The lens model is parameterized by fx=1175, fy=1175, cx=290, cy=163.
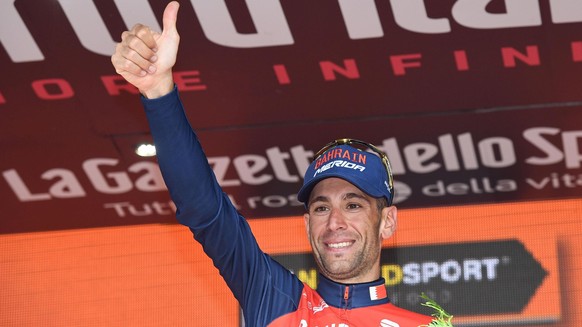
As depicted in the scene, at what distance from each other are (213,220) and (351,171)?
1.27 ft

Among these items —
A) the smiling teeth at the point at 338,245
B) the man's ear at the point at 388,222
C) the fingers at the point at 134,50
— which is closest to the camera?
the fingers at the point at 134,50

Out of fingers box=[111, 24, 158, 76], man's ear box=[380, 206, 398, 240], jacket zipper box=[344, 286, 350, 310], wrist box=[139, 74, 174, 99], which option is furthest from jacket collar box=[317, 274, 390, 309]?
fingers box=[111, 24, 158, 76]

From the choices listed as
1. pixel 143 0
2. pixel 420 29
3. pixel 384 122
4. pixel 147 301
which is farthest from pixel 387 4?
pixel 147 301

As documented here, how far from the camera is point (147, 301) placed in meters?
4.19

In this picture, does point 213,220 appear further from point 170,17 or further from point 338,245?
point 170,17

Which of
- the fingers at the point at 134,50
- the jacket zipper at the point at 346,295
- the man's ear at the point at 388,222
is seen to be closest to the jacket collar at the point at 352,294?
the jacket zipper at the point at 346,295

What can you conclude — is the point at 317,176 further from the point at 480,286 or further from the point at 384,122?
the point at 480,286

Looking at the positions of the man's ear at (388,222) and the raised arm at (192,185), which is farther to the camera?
the man's ear at (388,222)

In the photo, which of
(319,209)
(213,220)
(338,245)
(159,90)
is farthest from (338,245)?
(159,90)

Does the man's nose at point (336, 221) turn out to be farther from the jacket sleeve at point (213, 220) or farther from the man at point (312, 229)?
the jacket sleeve at point (213, 220)

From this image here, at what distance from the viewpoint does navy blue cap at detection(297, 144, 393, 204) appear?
2.69 m

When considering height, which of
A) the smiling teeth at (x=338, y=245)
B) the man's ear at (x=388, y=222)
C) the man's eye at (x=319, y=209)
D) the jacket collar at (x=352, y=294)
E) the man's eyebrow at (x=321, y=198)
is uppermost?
the man's eyebrow at (x=321, y=198)

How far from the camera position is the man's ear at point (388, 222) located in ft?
9.04

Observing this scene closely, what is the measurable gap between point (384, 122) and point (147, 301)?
1.09 m
